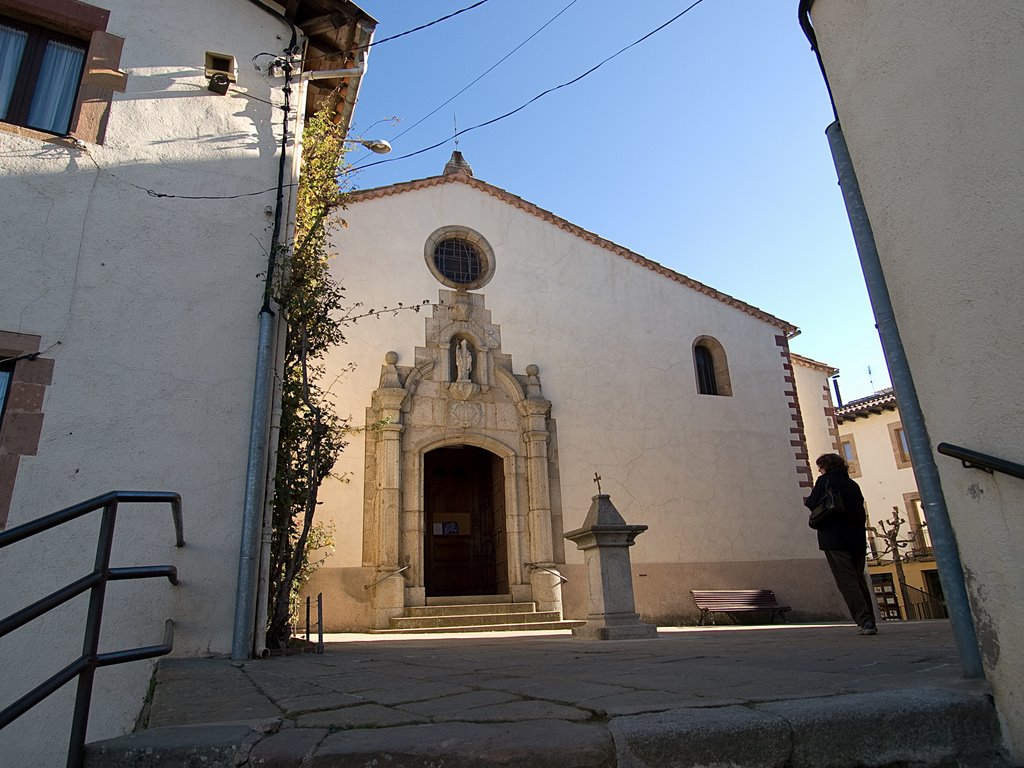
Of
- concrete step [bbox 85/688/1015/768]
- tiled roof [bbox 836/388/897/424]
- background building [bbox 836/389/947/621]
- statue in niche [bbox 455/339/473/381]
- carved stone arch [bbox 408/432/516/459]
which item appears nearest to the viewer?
concrete step [bbox 85/688/1015/768]

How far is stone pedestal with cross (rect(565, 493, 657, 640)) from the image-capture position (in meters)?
6.88

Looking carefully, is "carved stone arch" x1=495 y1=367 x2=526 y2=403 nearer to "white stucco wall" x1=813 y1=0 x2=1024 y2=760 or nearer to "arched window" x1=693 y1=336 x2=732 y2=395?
"arched window" x1=693 y1=336 x2=732 y2=395

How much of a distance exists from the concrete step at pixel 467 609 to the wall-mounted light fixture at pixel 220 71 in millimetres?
7260

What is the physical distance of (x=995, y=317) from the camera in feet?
8.36

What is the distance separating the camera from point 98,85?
5746mm

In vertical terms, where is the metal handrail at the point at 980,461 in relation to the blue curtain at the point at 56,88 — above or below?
below

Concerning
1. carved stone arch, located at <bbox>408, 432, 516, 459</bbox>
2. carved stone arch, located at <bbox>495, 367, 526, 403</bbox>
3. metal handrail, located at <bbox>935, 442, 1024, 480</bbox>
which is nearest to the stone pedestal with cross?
metal handrail, located at <bbox>935, 442, 1024, 480</bbox>

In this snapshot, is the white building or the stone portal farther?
the stone portal

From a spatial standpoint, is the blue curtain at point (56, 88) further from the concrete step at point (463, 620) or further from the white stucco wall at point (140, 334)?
the concrete step at point (463, 620)

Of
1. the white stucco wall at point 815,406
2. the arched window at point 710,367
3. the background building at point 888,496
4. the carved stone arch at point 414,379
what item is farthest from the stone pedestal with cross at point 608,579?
the background building at point 888,496

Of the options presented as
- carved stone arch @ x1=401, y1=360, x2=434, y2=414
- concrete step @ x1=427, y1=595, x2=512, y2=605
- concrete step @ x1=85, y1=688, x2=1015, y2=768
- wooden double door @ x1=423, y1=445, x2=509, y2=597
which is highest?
carved stone arch @ x1=401, y1=360, x2=434, y2=414

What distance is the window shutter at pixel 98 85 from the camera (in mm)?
5594

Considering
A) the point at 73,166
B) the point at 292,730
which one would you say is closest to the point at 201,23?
the point at 73,166

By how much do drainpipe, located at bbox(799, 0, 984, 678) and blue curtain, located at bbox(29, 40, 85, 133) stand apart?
553 centimetres
